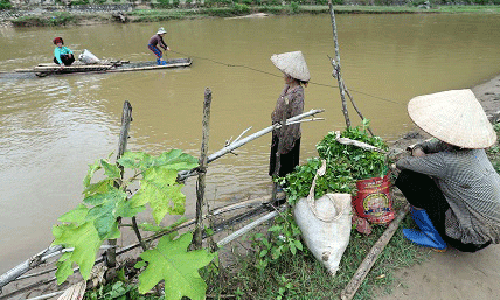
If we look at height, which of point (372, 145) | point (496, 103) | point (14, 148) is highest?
point (372, 145)

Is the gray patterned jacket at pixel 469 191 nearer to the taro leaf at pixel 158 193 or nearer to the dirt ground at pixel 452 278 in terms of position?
the dirt ground at pixel 452 278

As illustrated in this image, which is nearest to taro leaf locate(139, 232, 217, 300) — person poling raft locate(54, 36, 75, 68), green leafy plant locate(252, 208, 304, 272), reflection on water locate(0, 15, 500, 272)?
green leafy plant locate(252, 208, 304, 272)

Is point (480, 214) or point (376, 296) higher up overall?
point (480, 214)

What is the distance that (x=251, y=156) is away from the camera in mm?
5371

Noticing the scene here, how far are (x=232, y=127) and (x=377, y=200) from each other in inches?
154

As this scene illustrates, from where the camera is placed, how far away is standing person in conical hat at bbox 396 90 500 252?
96.7 inches

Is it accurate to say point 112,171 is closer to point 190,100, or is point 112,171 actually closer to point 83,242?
point 83,242

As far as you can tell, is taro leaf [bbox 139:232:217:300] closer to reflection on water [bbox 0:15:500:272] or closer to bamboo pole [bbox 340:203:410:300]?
bamboo pole [bbox 340:203:410:300]

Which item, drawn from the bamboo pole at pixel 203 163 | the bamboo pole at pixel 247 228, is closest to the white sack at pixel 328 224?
the bamboo pole at pixel 247 228

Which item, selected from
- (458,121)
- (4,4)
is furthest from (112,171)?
(4,4)

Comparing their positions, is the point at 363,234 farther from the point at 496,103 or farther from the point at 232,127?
the point at 496,103

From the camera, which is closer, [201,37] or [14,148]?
[14,148]

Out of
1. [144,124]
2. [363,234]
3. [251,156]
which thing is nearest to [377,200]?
[363,234]

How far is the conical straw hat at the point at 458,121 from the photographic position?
241 cm
